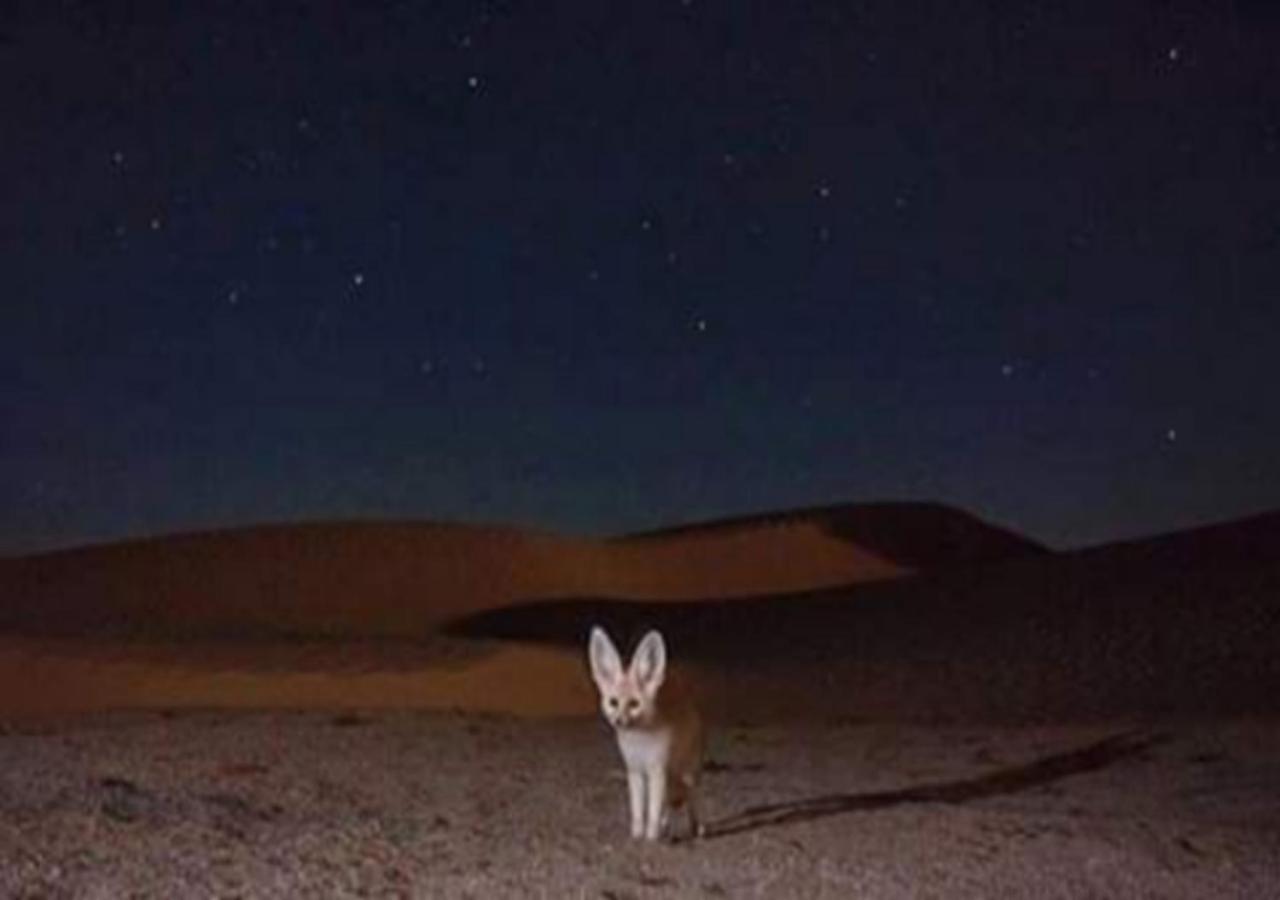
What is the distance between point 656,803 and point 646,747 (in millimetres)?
411

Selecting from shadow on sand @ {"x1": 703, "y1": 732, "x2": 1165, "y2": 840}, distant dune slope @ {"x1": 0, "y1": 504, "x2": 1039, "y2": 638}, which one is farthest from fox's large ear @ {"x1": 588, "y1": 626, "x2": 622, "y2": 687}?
distant dune slope @ {"x1": 0, "y1": 504, "x2": 1039, "y2": 638}

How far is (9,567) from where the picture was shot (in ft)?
109

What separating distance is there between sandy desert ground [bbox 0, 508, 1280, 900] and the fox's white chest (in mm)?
407

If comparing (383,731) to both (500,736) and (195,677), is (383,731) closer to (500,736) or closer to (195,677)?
(500,736)

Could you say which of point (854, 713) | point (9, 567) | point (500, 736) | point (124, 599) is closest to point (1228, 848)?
point (500, 736)

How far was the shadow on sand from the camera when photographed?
11.0m

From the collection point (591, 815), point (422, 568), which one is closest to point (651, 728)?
point (591, 815)

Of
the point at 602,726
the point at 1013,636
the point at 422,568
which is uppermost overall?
the point at 422,568

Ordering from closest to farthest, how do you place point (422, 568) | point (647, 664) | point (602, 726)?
point (647, 664) → point (602, 726) → point (422, 568)

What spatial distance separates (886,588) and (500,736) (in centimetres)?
1236

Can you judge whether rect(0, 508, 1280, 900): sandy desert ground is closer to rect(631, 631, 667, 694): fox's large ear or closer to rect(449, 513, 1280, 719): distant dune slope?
rect(449, 513, 1280, 719): distant dune slope

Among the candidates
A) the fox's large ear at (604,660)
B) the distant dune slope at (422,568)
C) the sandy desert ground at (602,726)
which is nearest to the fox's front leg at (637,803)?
the sandy desert ground at (602,726)

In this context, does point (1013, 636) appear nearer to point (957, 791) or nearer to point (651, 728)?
point (957, 791)

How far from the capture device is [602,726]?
1777cm
